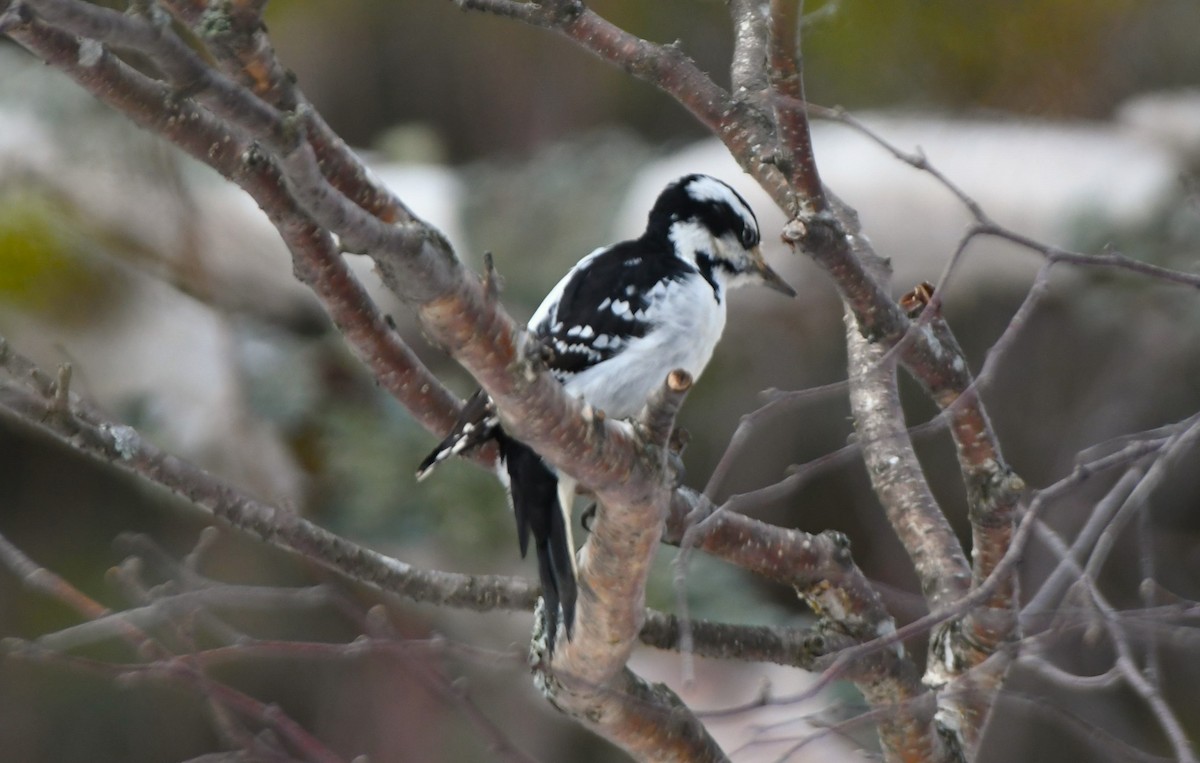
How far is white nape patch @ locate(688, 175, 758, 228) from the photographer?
287 centimetres

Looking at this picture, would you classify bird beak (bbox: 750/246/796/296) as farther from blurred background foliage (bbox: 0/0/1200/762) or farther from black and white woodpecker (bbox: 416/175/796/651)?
blurred background foliage (bbox: 0/0/1200/762)

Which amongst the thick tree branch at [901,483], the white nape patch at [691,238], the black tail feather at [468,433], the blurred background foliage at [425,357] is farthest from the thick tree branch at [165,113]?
the blurred background foliage at [425,357]

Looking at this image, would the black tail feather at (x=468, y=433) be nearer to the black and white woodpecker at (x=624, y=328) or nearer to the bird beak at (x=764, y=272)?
the black and white woodpecker at (x=624, y=328)

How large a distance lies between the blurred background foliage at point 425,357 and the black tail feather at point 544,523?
219 centimetres

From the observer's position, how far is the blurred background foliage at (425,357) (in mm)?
4508

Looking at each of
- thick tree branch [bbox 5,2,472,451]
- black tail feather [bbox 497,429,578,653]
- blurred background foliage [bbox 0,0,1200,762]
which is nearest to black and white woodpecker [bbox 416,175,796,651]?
black tail feather [bbox 497,429,578,653]

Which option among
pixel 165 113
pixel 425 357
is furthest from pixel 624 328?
pixel 425 357

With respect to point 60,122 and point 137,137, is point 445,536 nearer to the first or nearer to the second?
point 137,137

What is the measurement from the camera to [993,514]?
2.03 meters

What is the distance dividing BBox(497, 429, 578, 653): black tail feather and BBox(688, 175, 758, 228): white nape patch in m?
0.92

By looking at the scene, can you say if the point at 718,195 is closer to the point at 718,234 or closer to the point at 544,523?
the point at 718,234

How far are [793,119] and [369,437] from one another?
9.33 ft

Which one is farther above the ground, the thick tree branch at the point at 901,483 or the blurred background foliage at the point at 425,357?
the blurred background foliage at the point at 425,357

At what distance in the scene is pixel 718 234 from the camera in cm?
289
